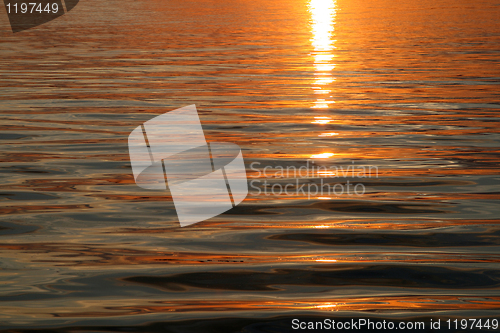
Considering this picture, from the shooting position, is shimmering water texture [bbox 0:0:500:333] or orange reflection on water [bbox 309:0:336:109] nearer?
shimmering water texture [bbox 0:0:500:333]

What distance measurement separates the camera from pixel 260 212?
436 centimetres

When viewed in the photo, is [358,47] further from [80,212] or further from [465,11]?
[465,11]

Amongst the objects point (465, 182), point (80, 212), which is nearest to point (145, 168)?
point (80, 212)

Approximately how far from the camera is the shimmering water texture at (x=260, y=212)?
3041 mm

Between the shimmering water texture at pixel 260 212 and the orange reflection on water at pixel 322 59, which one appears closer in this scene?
the shimmering water texture at pixel 260 212

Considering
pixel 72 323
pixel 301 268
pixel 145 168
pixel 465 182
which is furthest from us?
pixel 145 168

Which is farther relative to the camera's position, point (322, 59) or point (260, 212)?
point (322, 59)

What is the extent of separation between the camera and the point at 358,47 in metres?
16.4

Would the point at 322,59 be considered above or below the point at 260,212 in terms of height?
below

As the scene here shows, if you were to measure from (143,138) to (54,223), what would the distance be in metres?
2.76

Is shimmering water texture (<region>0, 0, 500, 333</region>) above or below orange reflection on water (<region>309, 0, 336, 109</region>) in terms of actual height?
above

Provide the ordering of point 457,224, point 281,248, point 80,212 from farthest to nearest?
1. point 80,212
2. point 457,224
3. point 281,248

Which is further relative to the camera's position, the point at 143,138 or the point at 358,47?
the point at 358,47

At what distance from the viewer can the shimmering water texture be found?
3041 millimetres
